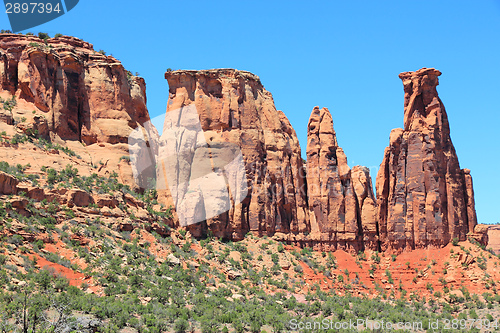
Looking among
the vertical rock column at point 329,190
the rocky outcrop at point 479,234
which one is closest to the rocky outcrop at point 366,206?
the vertical rock column at point 329,190

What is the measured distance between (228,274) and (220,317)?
43.4 ft

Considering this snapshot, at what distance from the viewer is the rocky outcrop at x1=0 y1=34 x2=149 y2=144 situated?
7869 cm

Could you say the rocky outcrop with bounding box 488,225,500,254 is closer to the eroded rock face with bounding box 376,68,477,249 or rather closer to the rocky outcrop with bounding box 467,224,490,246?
the rocky outcrop with bounding box 467,224,490,246

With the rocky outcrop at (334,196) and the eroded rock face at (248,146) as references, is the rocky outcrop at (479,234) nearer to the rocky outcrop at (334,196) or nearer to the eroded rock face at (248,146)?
the rocky outcrop at (334,196)

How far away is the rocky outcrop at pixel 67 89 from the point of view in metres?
78.7

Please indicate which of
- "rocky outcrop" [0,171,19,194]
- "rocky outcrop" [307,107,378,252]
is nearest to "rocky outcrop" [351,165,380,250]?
"rocky outcrop" [307,107,378,252]

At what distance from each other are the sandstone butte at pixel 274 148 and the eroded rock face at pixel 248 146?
11 centimetres

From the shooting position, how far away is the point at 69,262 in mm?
60438

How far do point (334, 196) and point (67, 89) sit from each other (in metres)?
28.6

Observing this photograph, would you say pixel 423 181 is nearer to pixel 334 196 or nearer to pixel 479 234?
pixel 479 234

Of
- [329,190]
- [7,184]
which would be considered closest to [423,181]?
[329,190]

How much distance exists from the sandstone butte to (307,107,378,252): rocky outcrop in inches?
4.0

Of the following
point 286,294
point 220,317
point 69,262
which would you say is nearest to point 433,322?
point 286,294

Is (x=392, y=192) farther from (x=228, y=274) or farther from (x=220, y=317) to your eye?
(x=220, y=317)
